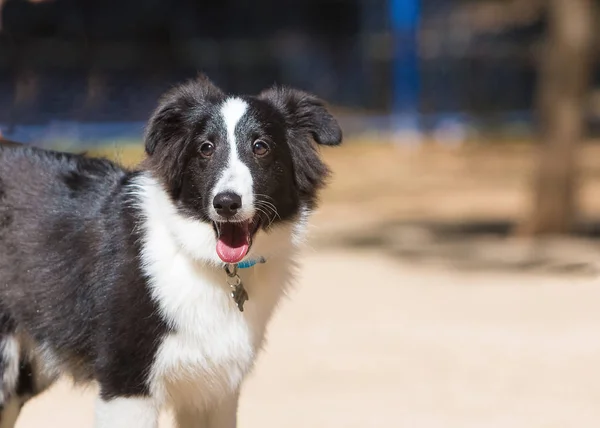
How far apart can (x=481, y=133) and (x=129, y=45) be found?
6.22 m

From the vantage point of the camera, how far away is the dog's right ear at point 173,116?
4.65 m

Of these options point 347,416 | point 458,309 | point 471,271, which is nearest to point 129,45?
point 471,271

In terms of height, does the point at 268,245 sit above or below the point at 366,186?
above

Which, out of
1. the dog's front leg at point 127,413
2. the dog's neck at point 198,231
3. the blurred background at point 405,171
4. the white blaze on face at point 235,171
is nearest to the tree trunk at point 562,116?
the blurred background at point 405,171

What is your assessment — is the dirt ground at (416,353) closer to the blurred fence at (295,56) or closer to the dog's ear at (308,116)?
the dog's ear at (308,116)

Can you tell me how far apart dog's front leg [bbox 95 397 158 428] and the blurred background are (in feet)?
5.39

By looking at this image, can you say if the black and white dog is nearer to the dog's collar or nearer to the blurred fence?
Result: the dog's collar

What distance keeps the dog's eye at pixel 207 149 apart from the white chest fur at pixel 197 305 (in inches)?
10.4

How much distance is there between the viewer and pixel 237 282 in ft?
15.2

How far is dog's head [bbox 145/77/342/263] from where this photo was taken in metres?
4.44

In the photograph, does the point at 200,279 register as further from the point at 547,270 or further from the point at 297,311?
the point at 547,270

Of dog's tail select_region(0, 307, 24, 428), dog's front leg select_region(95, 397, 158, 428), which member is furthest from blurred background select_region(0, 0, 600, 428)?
dog's front leg select_region(95, 397, 158, 428)

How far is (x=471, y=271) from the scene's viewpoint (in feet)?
33.9

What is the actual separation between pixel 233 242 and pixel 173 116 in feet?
1.98
